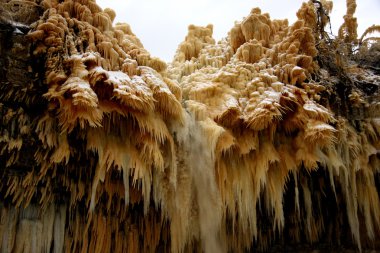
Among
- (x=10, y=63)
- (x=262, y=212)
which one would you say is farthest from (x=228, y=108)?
(x=10, y=63)

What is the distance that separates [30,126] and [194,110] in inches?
82.7

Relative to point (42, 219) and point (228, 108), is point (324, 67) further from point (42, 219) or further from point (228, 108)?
point (42, 219)

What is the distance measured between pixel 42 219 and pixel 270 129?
323cm

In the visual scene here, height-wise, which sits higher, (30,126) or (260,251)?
(30,126)

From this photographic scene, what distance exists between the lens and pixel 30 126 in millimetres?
3580

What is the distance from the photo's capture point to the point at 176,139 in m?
4.28

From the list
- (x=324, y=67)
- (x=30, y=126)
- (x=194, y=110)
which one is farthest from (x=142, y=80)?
(x=324, y=67)

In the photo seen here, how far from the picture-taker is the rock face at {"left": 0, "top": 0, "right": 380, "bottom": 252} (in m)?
3.58

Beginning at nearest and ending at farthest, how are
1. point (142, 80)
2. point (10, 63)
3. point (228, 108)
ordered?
point (10, 63)
point (142, 80)
point (228, 108)

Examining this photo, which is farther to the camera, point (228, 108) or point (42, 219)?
point (228, 108)

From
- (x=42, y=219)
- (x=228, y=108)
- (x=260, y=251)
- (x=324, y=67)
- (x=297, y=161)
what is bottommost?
(x=260, y=251)

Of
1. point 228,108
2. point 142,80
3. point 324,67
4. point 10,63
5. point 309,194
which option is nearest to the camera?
point 10,63

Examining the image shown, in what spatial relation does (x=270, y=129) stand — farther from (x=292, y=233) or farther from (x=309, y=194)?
(x=292, y=233)

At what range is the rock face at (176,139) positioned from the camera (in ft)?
11.7
